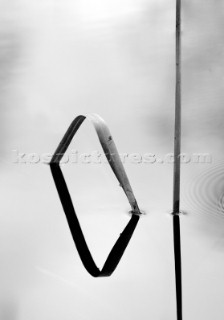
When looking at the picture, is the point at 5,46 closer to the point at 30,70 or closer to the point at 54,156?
the point at 30,70

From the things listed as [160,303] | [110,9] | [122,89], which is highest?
[110,9]

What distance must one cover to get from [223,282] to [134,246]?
21 centimetres

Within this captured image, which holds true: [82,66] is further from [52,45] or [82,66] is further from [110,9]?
[110,9]

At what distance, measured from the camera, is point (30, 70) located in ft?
6.57

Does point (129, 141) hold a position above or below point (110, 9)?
below

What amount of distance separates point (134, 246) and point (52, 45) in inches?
49.6

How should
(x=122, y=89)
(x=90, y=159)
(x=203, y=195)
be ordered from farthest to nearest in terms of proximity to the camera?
1. (x=122, y=89)
2. (x=90, y=159)
3. (x=203, y=195)

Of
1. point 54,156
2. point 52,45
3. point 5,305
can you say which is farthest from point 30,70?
Result: point 5,305

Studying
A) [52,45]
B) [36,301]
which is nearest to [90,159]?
[36,301]

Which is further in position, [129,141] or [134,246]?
[129,141]

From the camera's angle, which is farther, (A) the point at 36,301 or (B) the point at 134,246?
(B) the point at 134,246

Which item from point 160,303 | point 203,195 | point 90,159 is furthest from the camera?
point 90,159

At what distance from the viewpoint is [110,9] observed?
2.23 meters

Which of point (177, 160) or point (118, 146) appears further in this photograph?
point (118, 146)
